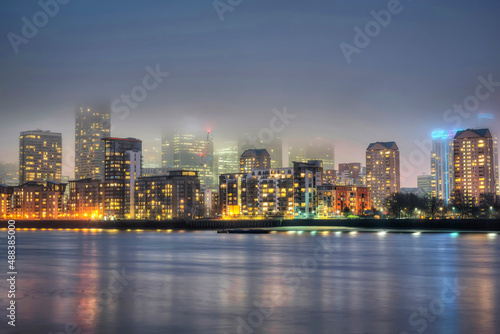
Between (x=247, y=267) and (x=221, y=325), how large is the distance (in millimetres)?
32434

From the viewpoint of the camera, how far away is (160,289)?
44844mm

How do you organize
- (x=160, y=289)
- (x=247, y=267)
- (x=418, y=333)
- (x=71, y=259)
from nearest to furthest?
(x=418, y=333), (x=160, y=289), (x=247, y=267), (x=71, y=259)

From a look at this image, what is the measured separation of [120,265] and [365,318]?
38681 mm

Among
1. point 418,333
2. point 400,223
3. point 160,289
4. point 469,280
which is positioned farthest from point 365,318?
point 400,223

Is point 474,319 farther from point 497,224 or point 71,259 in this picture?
point 497,224

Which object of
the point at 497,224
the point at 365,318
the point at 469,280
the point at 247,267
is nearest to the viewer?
the point at 365,318

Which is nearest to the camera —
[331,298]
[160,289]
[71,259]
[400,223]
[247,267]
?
[331,298]

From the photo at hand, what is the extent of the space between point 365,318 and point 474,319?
5.34m

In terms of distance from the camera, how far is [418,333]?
92.9 ft

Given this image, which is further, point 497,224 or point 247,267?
point 497,224

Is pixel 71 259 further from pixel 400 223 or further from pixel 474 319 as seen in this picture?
pixel 400 223

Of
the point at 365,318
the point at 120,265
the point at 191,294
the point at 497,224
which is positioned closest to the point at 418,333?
the point at 365,318

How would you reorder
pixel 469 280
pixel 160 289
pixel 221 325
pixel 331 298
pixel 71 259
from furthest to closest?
1. pixel 71 259
2. pixel 469 280
3. pixel 160 289
4. pixel 331 298
5. pixel 221 325

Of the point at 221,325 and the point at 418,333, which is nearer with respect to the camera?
the point at 418,333
